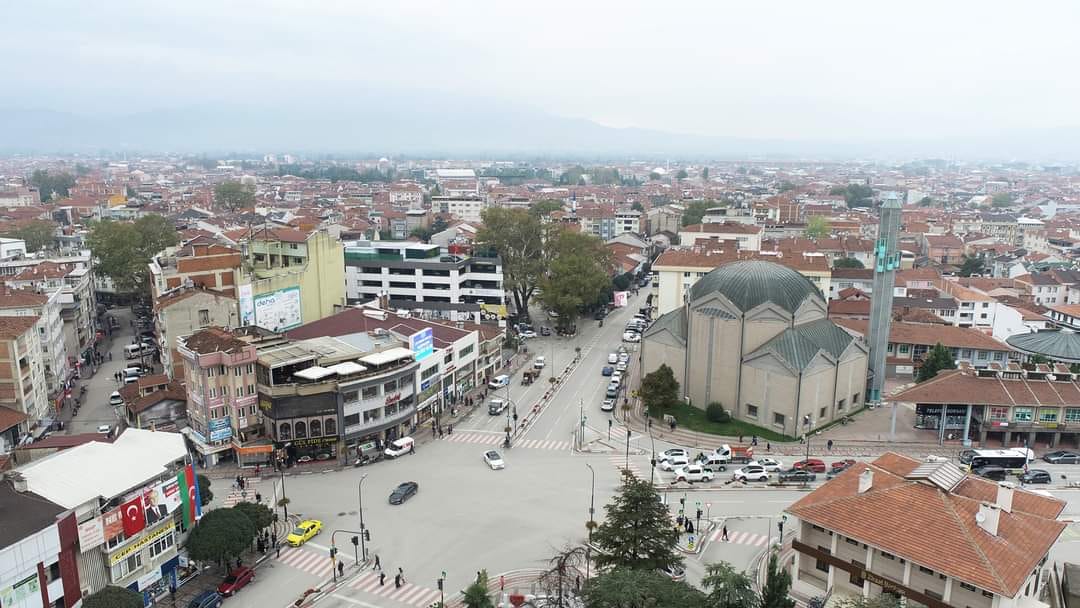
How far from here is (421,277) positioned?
83750 mm

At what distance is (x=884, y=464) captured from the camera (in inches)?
1428

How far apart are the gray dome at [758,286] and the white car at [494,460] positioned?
67.9 ft

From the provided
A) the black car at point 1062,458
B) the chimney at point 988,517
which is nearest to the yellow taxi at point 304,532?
the chimney at point 988,517

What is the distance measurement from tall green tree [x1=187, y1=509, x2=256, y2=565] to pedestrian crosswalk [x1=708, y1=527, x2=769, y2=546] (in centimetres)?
2301

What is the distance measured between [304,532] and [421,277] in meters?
48.1

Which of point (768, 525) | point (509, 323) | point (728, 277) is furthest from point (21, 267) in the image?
point (768, 525)

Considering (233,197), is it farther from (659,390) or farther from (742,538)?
(742,538)

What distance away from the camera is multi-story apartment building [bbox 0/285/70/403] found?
5800cm

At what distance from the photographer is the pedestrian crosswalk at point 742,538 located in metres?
38.0

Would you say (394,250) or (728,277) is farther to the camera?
(394,250)

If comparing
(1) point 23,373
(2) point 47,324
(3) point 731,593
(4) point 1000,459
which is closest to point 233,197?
(2) point 47,324

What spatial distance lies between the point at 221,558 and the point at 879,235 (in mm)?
48508

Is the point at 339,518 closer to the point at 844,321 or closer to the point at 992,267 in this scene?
the point at 844,321

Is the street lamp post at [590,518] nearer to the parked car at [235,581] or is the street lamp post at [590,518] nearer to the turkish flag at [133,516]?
the parked car at [235,581]
